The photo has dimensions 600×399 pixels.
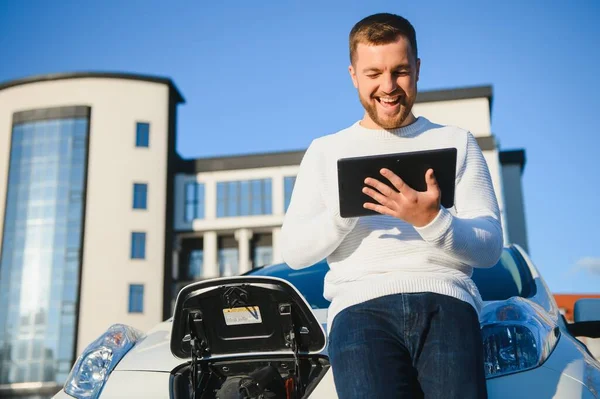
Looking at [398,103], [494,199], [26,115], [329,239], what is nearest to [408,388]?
[329,239]

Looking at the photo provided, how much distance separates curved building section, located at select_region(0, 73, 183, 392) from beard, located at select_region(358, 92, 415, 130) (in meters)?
41.2

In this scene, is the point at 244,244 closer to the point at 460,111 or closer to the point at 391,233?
the point at 460,111

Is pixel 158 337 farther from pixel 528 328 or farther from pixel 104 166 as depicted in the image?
pixel 104 166

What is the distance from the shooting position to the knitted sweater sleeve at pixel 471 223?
1.68 metres

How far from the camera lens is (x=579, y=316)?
3.20 metres

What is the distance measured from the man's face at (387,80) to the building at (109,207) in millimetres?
40476

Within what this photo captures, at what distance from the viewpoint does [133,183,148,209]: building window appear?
44062 millimetres

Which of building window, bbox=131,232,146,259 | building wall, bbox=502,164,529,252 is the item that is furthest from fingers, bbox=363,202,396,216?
building wall, bbox=502,164,529,252

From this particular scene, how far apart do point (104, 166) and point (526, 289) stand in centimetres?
4281

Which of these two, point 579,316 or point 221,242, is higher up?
A: point 221,242

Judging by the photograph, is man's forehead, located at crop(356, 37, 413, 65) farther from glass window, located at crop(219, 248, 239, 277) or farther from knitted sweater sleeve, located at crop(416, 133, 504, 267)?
glass window, located at crop(219, 248, 239, 277)

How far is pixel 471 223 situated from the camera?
1.78m

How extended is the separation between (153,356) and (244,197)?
43.8m

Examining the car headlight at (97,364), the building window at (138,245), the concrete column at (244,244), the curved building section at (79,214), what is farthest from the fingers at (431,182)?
the concrete column at (244,244)
